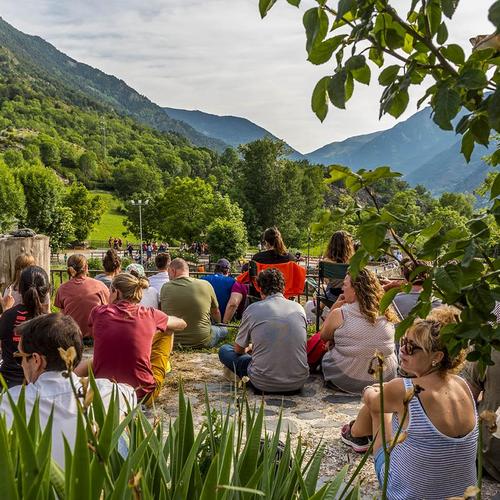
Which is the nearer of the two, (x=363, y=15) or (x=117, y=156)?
(x=363, y=15)

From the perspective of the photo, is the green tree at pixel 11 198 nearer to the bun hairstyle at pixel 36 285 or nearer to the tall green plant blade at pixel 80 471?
the bun hairstyle at pixel 36 285

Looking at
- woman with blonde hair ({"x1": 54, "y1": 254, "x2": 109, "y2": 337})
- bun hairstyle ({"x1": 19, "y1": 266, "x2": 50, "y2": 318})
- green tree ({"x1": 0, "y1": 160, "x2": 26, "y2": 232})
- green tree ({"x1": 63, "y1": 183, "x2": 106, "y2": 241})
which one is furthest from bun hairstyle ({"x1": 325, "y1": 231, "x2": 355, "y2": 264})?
green tree ({"x1": 63, "y1": 183, "x2": 106, "y2": 241})

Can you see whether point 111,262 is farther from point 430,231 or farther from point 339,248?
point 430,231

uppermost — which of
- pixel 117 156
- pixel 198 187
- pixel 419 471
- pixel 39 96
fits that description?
pixel 39 96

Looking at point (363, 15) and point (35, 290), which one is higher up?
point (363, 15)

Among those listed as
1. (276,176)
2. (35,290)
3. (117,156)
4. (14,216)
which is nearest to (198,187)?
(276,176)

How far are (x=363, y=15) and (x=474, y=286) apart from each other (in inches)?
24.4

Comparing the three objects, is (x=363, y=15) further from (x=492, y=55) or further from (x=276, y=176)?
(x=276, y=176)

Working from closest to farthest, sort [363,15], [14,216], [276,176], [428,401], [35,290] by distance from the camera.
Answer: [363,15]
[428,401]
[35,290]
[14,216]
[276,176]

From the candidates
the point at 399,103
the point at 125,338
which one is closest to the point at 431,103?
the point at 399,103

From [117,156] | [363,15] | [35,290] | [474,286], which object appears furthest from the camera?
[117,156]

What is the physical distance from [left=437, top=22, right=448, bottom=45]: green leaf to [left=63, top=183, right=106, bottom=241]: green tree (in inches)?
2647

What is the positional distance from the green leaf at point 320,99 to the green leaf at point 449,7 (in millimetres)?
265

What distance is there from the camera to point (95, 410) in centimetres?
185
